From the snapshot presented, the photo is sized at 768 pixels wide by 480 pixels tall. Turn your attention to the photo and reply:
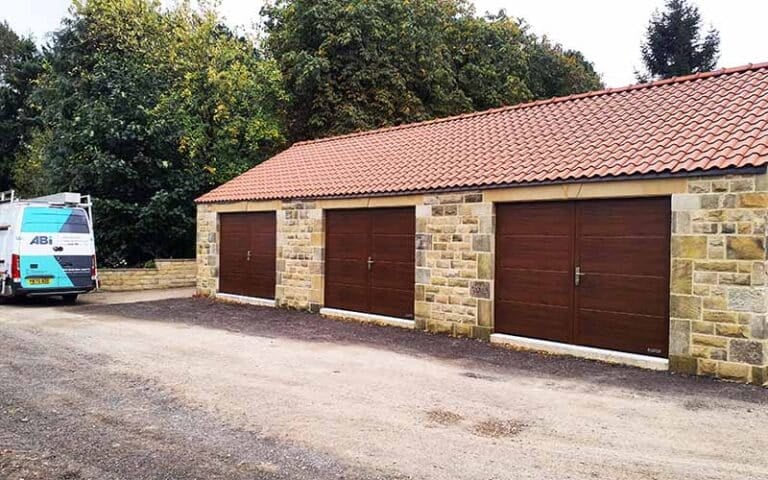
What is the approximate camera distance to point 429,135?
14.4 m

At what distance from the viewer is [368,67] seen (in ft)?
78.8

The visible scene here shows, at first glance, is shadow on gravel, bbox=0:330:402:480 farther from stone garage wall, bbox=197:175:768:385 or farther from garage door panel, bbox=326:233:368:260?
garage door panel, bbox=326:233:368:260

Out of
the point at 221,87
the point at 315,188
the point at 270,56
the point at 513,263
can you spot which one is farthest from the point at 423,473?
the point at 270,56

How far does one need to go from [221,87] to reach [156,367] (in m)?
16.4

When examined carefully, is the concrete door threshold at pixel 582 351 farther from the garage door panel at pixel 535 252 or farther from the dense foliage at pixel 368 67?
the dense foliage at pixel 368 67

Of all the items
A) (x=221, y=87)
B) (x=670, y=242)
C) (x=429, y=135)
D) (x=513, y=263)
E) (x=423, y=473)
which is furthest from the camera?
(x=221, y=87)

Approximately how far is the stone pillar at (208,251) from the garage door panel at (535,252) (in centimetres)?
870

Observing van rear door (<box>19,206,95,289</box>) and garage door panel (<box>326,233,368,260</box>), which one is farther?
van rear door (<box>19,206,95,289</box>)

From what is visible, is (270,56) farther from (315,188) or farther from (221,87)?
(315,188)

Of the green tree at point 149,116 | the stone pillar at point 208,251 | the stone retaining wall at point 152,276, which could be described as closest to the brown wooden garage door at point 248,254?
the stone pillar at point 208,251

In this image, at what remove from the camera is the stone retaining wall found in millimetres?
18375

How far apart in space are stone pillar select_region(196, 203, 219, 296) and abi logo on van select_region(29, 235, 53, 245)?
144 inches

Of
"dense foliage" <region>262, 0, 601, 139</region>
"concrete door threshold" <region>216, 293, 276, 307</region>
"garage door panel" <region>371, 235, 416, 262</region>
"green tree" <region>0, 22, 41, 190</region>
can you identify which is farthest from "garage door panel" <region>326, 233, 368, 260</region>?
"green tree" <region>0, 22, 41, 190</region>

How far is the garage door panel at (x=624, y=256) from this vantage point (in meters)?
8.26
